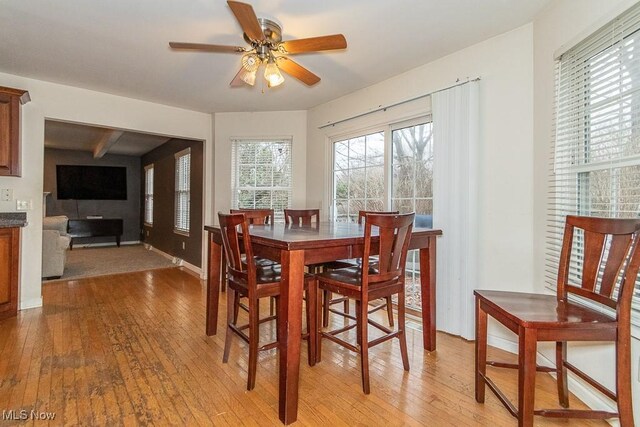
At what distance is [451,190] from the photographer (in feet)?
8.74

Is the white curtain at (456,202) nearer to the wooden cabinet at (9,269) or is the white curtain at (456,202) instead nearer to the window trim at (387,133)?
the window trim at (387,133)

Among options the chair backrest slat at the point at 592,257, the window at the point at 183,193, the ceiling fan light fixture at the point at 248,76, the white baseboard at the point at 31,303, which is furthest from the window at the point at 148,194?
the chair backrest slat at the point at 592,257

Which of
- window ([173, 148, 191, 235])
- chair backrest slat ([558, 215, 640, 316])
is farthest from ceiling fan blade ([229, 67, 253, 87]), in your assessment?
window ([173, 148, 191, 235])

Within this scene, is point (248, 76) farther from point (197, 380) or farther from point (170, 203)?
point (170, 203)

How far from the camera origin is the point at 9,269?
2.98 meters

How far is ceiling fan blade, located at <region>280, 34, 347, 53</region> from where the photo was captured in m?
1.91

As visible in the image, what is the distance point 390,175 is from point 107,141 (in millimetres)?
5350

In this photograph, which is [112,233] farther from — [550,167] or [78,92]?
[550,167]

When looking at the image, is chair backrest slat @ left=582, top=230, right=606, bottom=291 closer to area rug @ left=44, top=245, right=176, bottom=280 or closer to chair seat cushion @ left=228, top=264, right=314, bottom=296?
chair seat cushion @ left=228, top=264, right=314, bottom=296

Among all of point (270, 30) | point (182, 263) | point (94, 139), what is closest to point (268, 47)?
point (270, 30)

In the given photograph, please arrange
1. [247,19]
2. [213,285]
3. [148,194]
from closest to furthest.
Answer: [247,19], [213,285], [148,194]

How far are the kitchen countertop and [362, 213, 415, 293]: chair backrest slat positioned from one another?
322 cm

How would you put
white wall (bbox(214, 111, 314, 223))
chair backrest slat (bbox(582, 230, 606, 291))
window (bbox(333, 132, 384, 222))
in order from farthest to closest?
white wall (bbox(214, 111, 314, 223)) → window (bbox(333, 132, 384, 222)) → chair backrest slat (bbox(582, 230, 606, 291))

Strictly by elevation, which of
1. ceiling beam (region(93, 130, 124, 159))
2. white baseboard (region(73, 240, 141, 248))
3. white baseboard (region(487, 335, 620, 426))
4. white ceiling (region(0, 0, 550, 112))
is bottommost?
white baseboard (region(487, 335, 620, 426))
